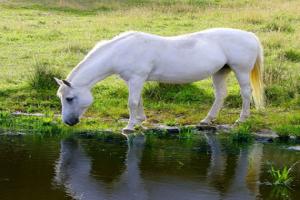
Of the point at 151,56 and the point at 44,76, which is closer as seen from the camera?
the point at 151,56

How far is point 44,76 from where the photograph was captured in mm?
14344

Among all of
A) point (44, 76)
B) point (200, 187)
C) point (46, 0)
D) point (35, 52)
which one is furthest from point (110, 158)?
point (46, 0)

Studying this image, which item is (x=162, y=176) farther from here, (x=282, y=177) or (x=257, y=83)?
(x=257, y=83)

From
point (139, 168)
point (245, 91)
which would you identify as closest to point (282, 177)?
point (139, 168)

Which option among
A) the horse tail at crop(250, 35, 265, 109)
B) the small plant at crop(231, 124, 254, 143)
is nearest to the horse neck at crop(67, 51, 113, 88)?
the small plant at crop(231, 124, 254, 143)

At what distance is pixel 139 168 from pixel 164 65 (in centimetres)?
307

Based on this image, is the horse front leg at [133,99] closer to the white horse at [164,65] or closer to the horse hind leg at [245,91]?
the white horse at [164,65]

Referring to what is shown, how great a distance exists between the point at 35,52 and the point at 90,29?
528 centimetres

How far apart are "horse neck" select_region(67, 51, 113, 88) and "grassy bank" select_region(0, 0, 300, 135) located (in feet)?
2.96

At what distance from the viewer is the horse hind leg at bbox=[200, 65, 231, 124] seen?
40.0 ft

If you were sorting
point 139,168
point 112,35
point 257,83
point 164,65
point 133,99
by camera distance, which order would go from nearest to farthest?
point 139,168
point 133,99
point 164,65
point 257,83
point 112,35

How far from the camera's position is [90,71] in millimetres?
Result: 11219

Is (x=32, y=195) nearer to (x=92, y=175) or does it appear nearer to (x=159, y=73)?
(x=92, y=175)

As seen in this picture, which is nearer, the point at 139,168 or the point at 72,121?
the point at 139,168
